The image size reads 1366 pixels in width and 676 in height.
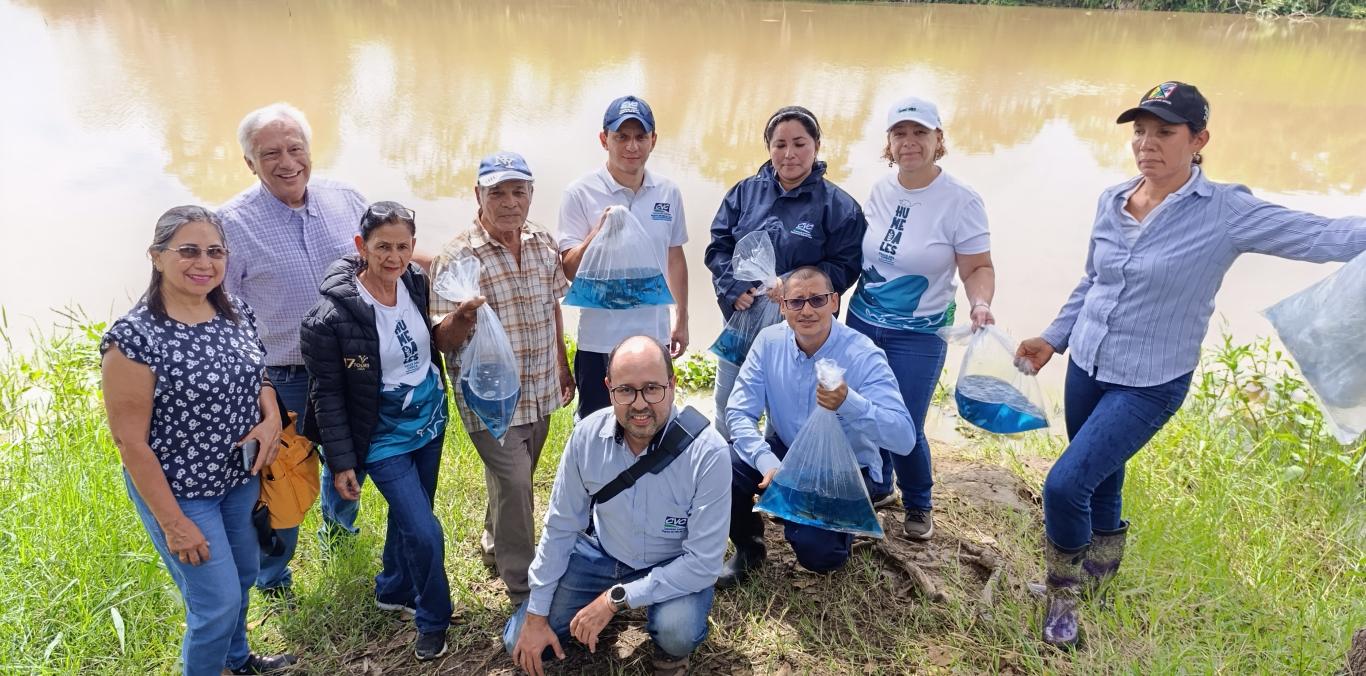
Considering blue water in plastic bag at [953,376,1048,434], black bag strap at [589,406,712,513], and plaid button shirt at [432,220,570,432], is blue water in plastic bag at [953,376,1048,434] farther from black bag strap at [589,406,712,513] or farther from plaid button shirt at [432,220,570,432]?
plaid button shirt at [432,220,570,432]

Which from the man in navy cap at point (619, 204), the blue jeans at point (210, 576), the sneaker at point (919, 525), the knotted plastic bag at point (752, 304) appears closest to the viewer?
the blue jeans at point (210, 576)

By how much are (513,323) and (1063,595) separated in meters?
2.07

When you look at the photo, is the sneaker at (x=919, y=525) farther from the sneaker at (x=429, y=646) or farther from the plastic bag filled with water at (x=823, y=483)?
the sneaker at (x=429, y=646)

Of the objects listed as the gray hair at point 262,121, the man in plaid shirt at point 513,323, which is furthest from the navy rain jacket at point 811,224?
the gray hair at point 262,121

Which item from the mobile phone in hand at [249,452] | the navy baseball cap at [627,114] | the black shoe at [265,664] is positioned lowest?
the black shoe at [265,664]

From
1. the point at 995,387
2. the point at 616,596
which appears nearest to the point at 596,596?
the point at 616,596

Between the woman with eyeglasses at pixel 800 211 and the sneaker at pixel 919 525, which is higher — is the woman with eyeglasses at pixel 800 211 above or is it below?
above

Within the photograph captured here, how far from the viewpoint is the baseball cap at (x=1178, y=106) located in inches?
88.8

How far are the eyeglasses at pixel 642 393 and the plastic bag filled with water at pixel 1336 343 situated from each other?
1818mm

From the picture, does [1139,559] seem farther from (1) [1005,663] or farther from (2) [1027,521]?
(1) [1005,663]

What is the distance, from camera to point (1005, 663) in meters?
2.59

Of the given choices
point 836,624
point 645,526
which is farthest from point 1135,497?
point 645,526

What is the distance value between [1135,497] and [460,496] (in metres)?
2.93

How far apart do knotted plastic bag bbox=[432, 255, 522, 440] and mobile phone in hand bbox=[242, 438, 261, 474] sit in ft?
2.05
